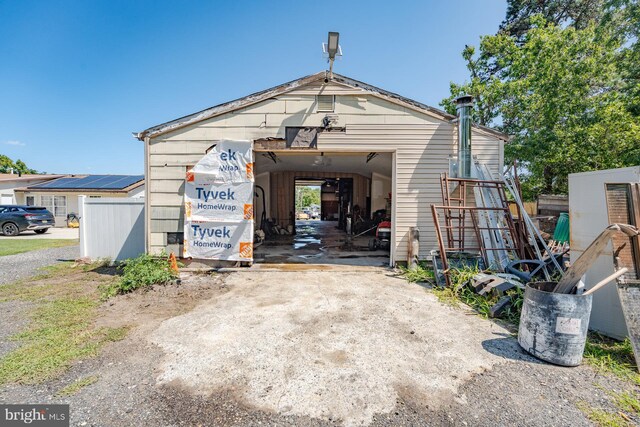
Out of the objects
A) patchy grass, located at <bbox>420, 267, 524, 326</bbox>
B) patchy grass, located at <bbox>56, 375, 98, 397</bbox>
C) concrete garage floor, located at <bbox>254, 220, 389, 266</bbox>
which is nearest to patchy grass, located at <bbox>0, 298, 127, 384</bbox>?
patchy grass, located at <bbox>56, 375, 98, 397</bbox>

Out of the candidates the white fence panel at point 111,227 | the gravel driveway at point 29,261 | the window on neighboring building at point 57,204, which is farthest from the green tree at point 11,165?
the white fence panel at point 111,227

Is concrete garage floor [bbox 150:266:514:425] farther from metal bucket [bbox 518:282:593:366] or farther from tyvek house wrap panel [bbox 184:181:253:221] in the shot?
tyvek house wrap panel [bbox 184:181:253:221]

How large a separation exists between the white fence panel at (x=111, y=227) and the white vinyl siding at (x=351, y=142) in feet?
3.14

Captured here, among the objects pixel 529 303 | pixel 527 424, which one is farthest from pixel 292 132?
pixel 527 424

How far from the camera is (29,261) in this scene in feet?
21.8

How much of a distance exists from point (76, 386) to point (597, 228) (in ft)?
18.0

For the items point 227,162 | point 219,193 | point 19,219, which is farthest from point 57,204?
point 227,162

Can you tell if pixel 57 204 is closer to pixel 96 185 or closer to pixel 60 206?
pixel 60 206

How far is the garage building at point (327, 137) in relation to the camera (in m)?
5.62

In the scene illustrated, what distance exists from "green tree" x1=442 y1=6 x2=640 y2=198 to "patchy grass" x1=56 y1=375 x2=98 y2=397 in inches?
438

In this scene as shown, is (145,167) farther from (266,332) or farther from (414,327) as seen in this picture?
(414,327)

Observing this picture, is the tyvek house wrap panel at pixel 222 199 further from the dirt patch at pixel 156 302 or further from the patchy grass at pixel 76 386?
the patchy grass at pixel 76 386

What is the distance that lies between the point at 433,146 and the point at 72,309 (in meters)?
6.76

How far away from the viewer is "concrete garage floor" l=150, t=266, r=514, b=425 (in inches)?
80.4
